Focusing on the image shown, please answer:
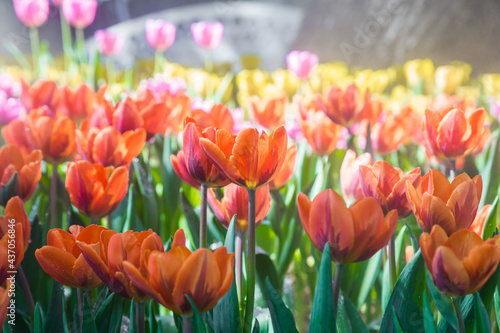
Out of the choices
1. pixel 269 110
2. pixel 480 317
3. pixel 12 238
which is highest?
pixel 269 110

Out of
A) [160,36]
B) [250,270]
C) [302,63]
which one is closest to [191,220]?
[250,270]

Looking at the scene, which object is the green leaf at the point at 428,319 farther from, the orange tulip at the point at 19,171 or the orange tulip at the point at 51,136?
the orange tulip at the point at 51,136

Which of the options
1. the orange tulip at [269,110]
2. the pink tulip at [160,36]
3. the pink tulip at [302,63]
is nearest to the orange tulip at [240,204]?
the orange tulip at [269,110]

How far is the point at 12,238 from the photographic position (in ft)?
1.44

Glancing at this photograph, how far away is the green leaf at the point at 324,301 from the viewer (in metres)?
0.39

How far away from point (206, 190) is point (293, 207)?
11.8 inches

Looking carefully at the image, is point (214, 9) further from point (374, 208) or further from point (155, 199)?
point (374, 208)

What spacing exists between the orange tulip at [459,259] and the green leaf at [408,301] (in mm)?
47

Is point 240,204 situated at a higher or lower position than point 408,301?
higher

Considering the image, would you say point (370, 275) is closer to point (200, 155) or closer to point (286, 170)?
point (286, 170)

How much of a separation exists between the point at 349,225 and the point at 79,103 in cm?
83

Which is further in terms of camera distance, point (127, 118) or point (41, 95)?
point (41, 95)

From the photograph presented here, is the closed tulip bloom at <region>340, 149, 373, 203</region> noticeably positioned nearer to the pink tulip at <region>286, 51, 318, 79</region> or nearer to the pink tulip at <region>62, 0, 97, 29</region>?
the pink tulip at <region>286, 51, 318, 79</region>

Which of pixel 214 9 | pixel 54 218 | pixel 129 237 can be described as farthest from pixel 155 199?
pixel 214 9
